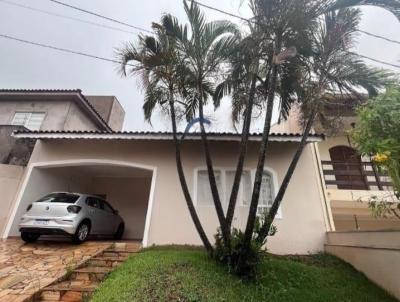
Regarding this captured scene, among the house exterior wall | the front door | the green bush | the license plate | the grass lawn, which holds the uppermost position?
the house exterior wall

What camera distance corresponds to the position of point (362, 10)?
5797 mm

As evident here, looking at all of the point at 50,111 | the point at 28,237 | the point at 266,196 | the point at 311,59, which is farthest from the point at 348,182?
the point at 50,111

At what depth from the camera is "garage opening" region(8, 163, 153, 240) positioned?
34.7 ft

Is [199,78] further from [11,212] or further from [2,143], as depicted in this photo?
[2,143]

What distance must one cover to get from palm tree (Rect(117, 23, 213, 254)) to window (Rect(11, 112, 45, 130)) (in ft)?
26.7

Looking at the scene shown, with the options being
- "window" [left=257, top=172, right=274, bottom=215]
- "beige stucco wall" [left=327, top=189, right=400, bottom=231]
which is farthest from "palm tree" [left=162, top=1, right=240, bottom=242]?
"beige stucco wall" [left=327, top=189, right=400, bottom=231]

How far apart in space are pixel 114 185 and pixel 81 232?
209 inches

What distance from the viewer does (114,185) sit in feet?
43.3

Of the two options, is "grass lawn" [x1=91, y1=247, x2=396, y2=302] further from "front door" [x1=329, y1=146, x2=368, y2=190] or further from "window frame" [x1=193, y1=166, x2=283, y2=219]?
"front door" [x1=329, y1=146, x2=368, y2=190]

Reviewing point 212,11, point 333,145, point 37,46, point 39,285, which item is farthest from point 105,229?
point 333,145

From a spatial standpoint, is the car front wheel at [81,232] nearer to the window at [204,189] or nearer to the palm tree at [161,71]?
the window at [204,189]

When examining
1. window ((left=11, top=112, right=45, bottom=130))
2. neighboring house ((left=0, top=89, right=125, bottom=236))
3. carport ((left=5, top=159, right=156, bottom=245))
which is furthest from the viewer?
window ((left=11, top=112, right=45, bottom=130))

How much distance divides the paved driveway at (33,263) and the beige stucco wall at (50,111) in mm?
5940

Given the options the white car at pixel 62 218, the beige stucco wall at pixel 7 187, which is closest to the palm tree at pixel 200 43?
the white car at pixel 62 218
